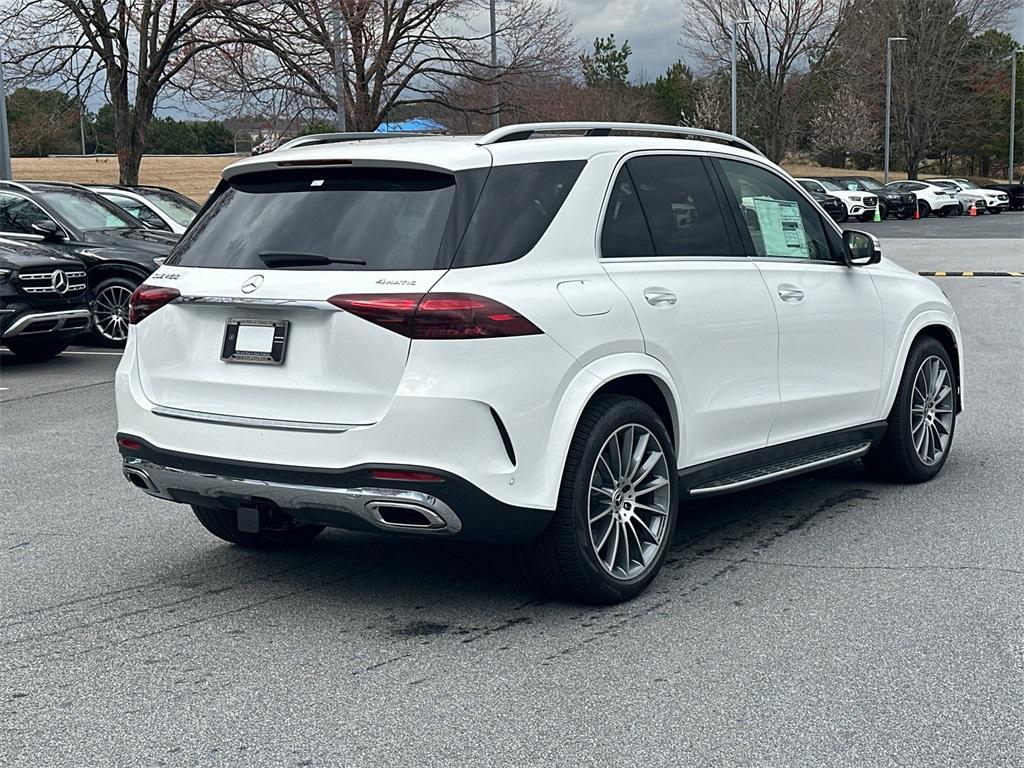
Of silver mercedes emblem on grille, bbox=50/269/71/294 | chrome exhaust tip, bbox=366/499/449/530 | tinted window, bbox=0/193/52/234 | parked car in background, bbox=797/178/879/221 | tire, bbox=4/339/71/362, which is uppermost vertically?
parked car in background, bbox=797/178/879/221

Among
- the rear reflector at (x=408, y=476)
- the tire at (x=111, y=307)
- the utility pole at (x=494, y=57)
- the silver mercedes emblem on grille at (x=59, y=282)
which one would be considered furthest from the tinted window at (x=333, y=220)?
the utility pole at (x=494, y=57)

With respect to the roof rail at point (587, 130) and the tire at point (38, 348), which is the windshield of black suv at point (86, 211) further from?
the roof rail at point (587, 130)

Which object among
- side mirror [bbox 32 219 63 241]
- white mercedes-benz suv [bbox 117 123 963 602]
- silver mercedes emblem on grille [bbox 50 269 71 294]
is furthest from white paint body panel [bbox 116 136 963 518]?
side mirror [bbox 32 219 63 241]

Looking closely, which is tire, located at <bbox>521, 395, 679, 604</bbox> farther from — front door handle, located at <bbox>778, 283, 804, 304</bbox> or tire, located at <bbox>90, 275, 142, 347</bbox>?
tire, located at <bbox>90, 275, 142, 347</bbox>

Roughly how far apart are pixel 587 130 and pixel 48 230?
33.2 feet

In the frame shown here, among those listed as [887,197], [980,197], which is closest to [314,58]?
[887,197]

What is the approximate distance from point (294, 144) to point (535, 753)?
2938 millimetres

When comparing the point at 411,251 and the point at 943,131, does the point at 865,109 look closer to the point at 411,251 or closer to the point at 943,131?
the point at 943,131

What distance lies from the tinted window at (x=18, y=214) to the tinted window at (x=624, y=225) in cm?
1083

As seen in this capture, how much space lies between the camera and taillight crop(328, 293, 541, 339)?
15.0ft

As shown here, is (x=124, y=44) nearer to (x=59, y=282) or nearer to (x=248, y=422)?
(x=59, y=282)

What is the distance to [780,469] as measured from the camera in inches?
241

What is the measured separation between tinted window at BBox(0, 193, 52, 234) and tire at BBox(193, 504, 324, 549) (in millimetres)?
9788

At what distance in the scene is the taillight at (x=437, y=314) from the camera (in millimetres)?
4562
